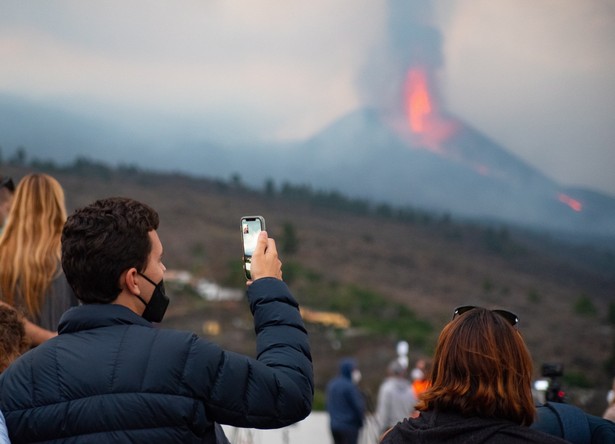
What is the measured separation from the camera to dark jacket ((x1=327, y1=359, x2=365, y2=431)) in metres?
9.29

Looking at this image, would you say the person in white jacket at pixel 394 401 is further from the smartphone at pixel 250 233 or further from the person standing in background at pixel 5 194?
the smartphone at pixel 250 233

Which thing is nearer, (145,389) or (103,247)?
(145,389)

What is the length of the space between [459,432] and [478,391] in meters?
0.12

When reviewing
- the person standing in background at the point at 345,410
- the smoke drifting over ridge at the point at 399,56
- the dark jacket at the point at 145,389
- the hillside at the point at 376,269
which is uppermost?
the smoke drifting over ridge at the point at 399,56

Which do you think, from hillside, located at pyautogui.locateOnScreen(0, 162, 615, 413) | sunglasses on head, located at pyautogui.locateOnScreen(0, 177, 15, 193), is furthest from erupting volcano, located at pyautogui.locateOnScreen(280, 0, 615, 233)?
sunglasses on head, located at pyautogui.locateOnScreen(0, 177, 15, 193)

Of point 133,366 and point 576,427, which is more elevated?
point 133,366

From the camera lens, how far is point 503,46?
63375mm

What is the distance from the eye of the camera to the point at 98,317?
219cm

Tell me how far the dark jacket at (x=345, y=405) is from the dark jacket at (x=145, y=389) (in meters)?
7.28

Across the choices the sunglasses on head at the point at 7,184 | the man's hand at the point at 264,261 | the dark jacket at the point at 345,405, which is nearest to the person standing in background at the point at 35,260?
the sunglasses on head at the point at 7,184

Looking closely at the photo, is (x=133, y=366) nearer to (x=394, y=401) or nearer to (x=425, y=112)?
(x=394, y=401)

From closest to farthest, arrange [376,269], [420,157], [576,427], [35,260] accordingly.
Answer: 1. [576,427]
2. [35,260]
3. [376,269]
4. [420,157]

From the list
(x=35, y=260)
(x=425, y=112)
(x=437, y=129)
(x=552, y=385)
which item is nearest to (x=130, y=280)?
(x=35, y=260)

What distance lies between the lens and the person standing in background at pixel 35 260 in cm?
375
